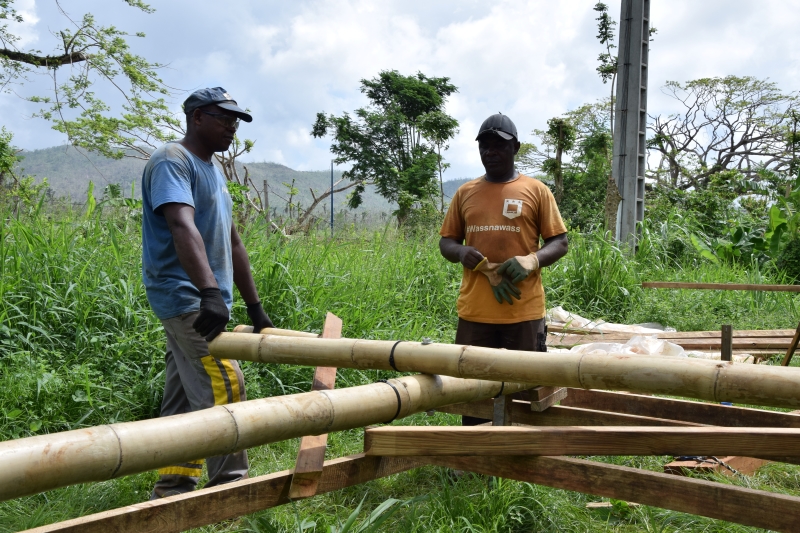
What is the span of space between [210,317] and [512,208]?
5.64ft

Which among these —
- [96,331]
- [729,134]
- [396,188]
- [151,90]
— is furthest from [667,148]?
[96,331]

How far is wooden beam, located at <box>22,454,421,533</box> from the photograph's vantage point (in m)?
1.73

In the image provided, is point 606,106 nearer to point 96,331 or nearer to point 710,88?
point 710,88

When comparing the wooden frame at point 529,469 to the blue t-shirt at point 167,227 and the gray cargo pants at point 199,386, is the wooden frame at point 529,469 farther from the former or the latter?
the blue t-shirt at point 167,227

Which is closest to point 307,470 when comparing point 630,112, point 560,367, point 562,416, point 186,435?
point 186,435

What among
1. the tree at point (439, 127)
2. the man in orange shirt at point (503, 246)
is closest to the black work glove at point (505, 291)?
the man in orange shirt at point (503, 246)

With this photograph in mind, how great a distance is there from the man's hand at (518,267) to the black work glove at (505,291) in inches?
2.0

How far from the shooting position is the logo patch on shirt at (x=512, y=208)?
11.7ft

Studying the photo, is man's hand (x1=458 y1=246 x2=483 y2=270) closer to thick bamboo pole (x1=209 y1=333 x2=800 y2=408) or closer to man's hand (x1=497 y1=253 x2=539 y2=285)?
man's hand (x1=497 y1=253 x2=539 y2=285)

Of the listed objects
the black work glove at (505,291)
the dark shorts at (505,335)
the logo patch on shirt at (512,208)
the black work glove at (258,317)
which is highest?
the logo patch on shirt at (512,208)

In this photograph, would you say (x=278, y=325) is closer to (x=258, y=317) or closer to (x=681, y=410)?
(x=258, y=317)

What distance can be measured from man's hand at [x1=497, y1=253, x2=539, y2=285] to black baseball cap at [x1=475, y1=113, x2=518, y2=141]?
63cm

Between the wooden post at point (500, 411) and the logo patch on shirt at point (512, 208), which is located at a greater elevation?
the logo patch on shirt at point (512, 208)

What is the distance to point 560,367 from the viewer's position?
5.97ft
